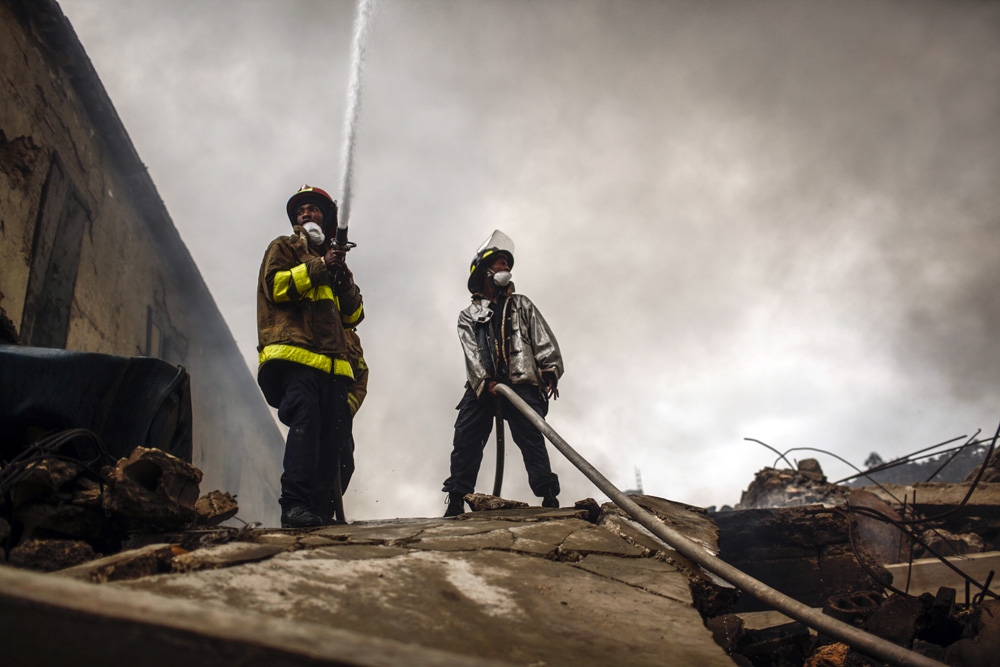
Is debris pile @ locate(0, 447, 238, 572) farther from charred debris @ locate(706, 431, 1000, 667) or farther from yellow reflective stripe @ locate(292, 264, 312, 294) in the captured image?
charred debris @ locate(706, 431, 1000, 667)

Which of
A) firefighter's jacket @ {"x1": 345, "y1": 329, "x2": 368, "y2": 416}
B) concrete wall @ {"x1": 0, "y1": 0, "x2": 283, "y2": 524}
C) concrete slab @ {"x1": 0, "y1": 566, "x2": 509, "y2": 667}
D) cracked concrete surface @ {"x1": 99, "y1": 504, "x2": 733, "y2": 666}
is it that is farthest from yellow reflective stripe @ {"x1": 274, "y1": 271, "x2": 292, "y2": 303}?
concrete slab @ {"x1": 0, "y1": 566, "x2": 509, "y2": 667}

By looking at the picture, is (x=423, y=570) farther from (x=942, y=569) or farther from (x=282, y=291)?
(x=942, y=569)

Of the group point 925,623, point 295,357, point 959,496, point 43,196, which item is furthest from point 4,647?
point 959,496

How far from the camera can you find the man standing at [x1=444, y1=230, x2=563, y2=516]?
4141 mm

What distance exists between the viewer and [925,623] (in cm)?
262

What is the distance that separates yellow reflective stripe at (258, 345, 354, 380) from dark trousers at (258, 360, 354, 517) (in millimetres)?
33

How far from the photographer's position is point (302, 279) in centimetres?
337

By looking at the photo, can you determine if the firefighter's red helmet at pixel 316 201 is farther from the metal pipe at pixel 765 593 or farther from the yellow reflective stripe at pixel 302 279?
the metal pipe at pixel 765 593

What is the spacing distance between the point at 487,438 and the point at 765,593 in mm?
2680

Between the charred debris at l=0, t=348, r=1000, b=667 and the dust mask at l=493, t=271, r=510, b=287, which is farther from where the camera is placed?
the dust mask at l=493, t=271, r=510, b=287

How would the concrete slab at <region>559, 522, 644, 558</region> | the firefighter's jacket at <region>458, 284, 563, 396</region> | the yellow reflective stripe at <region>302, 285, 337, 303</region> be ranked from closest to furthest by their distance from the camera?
the concrete slab at <region>559, 522, 644, 558</region>
the yellow reflective stripe at <region>302, 285, 337, 303</region>
the firefighter's jacket at <region>458, 284, 563, 396</region>

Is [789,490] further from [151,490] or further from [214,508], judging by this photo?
[151,490]

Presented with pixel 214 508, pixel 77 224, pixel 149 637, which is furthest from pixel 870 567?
pixel 77 224

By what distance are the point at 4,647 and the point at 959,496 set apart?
688 cm
